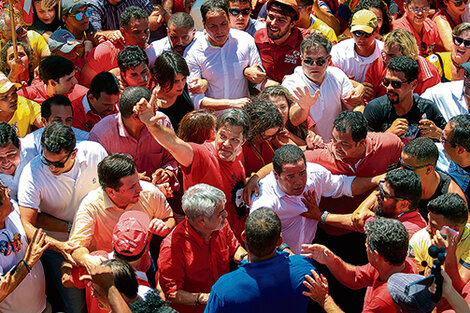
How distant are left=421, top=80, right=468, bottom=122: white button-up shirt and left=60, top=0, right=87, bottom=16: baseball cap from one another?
146 inches

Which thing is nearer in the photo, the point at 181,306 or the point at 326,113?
the point at 181,306

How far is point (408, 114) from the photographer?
5289mm

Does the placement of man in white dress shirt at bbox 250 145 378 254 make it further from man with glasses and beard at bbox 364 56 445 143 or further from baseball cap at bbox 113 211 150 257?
baseball cap at bbox 113 211 150 257

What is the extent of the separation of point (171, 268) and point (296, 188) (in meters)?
1.14

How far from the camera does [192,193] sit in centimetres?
394

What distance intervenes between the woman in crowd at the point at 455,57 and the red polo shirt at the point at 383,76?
1.40ft

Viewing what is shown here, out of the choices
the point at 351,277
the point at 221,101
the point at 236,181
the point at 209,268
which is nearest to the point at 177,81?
the point at 221,101

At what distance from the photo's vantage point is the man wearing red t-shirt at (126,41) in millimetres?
5934

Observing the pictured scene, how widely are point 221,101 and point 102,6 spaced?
2048mm

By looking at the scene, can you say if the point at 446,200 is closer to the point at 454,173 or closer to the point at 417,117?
the point at 454,173

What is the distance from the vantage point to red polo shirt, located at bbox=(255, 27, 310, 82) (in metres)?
6.04

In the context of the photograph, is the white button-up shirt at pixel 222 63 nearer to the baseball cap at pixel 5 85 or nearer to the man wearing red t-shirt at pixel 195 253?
the baseball cap at pixel 5 85

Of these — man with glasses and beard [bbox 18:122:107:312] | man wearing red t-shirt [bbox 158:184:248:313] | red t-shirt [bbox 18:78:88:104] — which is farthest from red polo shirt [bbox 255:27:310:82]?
man wearing red t-shirt [bbox 158:184:248:313]

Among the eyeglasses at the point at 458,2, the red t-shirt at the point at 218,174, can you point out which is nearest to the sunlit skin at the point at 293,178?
the red t-shirt at the point at 218,174
